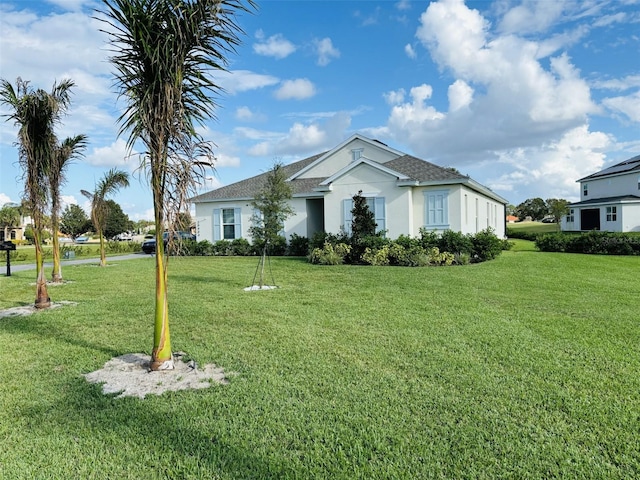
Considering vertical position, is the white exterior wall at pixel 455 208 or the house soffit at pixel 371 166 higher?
the house soffit at pixel 371 166

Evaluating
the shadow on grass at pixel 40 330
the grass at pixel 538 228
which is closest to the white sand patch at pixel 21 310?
the shadow on grass at pixel 40 330

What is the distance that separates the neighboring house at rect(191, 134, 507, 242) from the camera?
17.6 m

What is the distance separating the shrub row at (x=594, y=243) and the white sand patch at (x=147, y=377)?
20910 millimetres

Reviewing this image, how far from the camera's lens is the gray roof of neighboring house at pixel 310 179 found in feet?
58.5

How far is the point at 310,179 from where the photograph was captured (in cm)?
2336

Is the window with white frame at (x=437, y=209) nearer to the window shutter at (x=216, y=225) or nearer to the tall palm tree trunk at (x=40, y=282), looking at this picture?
the window shutter at (x=216, y=225)

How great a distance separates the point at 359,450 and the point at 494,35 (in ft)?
53.2

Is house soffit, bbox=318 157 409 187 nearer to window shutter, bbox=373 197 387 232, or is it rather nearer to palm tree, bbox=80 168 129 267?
window shutter, bbox=373 197 387 232

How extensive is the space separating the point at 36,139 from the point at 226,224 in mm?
15034

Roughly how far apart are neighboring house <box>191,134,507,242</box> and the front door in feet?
59.4

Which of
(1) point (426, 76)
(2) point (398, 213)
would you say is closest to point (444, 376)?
(2) point (398, 213)

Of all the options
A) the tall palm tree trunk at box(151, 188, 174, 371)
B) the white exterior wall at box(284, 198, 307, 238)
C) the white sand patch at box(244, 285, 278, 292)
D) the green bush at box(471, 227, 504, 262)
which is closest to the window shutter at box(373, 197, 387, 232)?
the green bush at box(471, 227, 504, 262)

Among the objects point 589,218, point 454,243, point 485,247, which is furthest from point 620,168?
point 454,243

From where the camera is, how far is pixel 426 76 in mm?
19797
